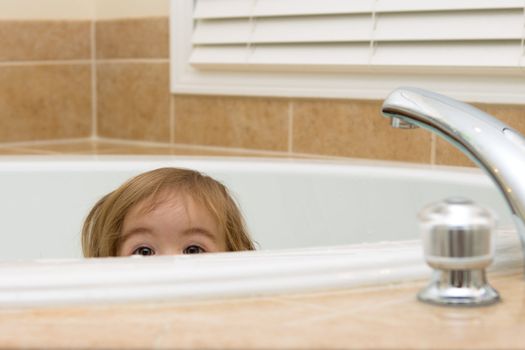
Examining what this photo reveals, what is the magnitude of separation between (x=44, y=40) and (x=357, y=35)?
813mm

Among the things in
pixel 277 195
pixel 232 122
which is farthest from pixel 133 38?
pixel 277 195

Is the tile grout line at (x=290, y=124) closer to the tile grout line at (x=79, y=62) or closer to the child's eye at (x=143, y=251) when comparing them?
the tile grout line at (x=79, y=62)

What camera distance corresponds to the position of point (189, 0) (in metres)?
2.15

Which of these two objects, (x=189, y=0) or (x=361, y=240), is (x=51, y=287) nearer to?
(x=361, y=240)

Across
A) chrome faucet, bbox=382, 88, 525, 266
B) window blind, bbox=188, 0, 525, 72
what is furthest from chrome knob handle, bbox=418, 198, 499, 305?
window blind, bbox=188, 0, 525, 72

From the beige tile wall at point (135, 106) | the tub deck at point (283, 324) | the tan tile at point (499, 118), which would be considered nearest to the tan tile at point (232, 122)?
the beige tile wall at point (135, 106)

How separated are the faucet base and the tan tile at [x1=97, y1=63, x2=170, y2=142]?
1538 mm

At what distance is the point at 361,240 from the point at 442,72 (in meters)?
0.32

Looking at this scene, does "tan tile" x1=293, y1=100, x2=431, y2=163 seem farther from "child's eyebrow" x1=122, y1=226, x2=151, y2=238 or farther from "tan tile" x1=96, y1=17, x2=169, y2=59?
"child's eyebrow" x1=122, y1=226, x2=151, y2=238

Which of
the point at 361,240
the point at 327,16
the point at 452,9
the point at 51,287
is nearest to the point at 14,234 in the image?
the point at 361,240

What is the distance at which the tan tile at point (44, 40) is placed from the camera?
7.36 feet

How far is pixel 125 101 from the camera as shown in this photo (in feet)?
7.73

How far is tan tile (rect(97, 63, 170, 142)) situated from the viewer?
2.26m

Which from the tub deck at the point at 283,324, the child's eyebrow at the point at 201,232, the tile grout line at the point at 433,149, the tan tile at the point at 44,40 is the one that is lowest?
the child's eyebrow at the point at 201,232
